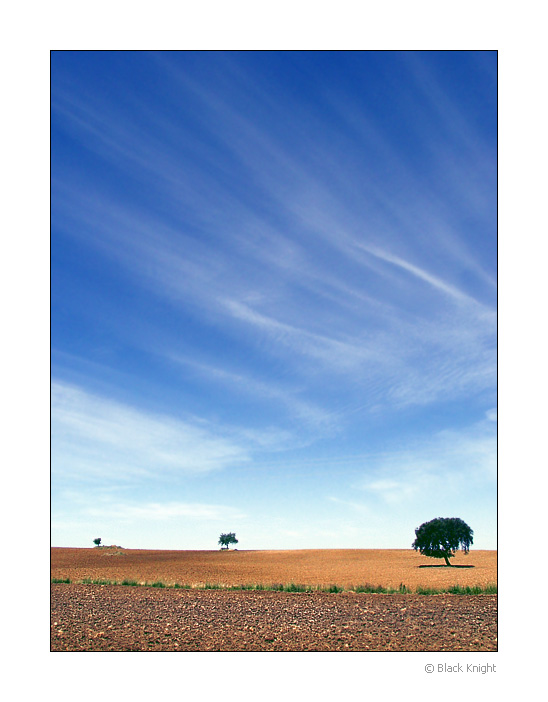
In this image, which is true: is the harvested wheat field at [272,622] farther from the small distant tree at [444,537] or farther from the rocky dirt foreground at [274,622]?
the small distant tree at [444,537]

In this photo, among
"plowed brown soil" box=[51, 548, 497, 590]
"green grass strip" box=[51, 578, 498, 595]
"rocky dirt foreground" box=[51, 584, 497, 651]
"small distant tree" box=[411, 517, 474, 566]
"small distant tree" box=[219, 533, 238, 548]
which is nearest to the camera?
"rocky dirt foreground" box=[51, 584, 497, 651]

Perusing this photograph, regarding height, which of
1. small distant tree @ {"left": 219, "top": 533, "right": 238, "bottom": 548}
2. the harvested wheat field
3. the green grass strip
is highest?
the harvested wheat field

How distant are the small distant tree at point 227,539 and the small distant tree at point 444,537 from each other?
185ft

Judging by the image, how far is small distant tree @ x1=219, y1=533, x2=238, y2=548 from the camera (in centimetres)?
10169

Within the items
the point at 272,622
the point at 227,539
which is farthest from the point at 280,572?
the point at 227,539

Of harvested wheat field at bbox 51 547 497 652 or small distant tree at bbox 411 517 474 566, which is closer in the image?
harvested wheat field at bbox 51 547 497 652

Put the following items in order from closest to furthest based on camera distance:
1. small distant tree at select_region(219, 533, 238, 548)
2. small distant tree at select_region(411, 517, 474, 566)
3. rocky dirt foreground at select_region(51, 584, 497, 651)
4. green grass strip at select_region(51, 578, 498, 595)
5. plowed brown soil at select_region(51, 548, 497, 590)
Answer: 1. rocky dirt foreground at select_region(51, 584, 497, 651)
2. green grass strip at select_region(51, 578, 498, 595)
3. plowed brown soil at select_region(51, 548, 497, 590)
4. small distant tree at select_region(411, 517, 474, 566)
5. small distant tree at select_region(219, 533, 238, 548)

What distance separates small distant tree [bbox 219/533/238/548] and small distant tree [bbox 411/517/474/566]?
185 ft

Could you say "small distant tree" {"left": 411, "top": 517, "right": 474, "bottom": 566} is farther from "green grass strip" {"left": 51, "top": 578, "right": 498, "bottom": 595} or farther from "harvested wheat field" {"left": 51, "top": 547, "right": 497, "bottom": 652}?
"harvested wheat field" {"left": 51, "top": 547, "right": 497, "bottom": 652}

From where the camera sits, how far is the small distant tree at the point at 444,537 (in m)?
52.0

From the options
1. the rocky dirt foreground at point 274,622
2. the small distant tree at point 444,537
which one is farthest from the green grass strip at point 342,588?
the small distant tree at point 444,537

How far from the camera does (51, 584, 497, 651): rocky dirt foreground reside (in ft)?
54.7

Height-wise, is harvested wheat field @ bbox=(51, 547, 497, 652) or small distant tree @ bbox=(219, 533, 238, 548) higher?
harvested wheat field @ bbox=(51, 547, 497, 652)

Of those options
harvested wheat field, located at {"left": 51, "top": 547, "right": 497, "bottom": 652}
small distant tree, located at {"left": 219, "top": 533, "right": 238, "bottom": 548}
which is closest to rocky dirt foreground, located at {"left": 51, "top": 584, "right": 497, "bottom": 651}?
harvested wheat field, located at {"left": 51, "top": 547, "right": 497, "bottom": 652}
